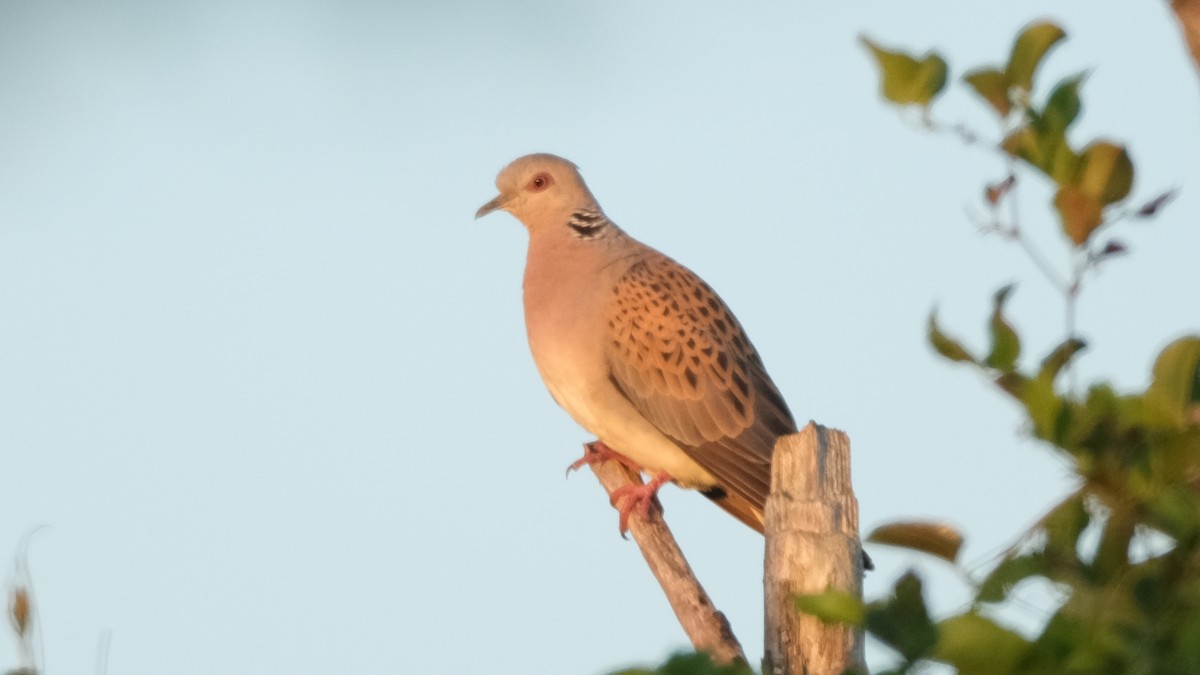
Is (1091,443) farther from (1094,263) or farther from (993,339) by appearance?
(1094,263)

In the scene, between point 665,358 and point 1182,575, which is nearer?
point 1182,575

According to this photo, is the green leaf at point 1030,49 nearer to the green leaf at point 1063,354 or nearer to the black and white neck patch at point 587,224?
the green leaf at point 1063,354

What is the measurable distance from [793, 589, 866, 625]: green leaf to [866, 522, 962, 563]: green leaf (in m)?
0.29

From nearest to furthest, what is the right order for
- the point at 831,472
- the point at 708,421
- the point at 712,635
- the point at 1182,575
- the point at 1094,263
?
the point at 1182,575, the point at 1094,263, the point at 831,472, the point at 712,635, the point at 708,421

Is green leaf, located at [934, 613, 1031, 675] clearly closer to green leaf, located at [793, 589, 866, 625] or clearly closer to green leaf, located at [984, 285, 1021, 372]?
green leaf, located at [793, 589, 866, 625]

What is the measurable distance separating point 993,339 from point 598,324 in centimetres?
406

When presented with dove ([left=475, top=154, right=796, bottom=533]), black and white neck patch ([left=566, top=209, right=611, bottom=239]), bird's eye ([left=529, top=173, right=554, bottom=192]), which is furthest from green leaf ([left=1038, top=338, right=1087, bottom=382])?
bird's eye ([left=529, top=173, right=554, bottom=192])

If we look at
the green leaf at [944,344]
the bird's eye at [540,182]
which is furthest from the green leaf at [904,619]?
the bird's eye at [540,182]

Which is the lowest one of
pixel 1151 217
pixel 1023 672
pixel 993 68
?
pixel 1023 672

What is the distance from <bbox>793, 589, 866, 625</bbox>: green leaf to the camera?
160 centimetres

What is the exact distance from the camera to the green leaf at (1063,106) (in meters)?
1.92

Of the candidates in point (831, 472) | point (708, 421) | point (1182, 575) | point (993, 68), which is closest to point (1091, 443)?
point (1182, 575)

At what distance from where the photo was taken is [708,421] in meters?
5.83

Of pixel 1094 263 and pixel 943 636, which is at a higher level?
pixel 1094 263
